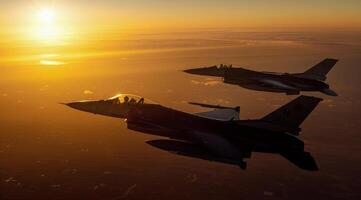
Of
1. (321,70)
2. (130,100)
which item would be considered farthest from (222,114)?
(321,70)

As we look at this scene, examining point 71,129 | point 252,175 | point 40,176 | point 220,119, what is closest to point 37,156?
point 40,176

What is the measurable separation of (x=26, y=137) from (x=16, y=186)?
211 feet

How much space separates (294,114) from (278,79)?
54.6ft

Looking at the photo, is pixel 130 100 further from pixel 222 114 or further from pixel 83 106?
pixel 222 114

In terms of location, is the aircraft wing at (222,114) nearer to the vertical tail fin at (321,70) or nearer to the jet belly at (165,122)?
the jet belly at (165,122)

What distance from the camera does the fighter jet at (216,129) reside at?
86.0 ft

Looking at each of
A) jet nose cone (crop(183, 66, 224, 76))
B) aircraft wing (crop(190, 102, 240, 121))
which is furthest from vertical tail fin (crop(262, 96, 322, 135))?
jet nose cone (crop(183, 66, 224, 76))

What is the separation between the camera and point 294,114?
26.9m

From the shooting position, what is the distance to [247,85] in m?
43.8

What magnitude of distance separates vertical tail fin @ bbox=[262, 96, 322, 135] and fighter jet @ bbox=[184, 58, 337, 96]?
1434cm

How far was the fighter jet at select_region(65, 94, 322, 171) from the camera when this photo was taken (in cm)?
2620

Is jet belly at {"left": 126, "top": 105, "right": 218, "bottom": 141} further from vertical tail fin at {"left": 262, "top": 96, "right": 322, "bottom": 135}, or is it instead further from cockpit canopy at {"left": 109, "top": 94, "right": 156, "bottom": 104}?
vertical tail fin at {"left": 262, "top": 96, "right": 322, "bottom": 135}

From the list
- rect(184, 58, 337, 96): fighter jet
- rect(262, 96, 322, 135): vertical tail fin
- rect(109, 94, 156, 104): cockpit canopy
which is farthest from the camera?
rect(184, 58, 337, 96): fighter jet

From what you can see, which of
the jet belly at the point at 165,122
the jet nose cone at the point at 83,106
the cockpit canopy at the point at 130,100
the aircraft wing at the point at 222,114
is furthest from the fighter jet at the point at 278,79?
the jet nose cone at the point at 83,106
